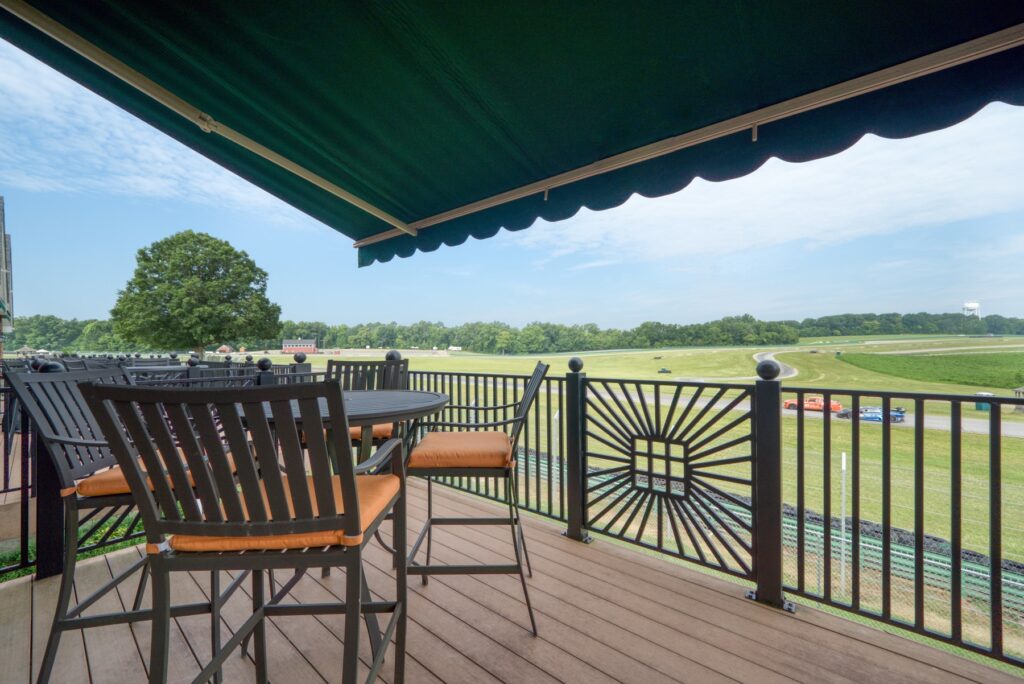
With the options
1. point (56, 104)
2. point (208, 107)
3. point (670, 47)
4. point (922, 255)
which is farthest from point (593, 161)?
point (56, 104)

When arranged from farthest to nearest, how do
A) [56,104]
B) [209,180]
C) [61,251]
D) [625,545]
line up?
[61,251], [209,180], [56,104], [625,545]

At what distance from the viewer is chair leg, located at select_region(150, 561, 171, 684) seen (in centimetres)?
110

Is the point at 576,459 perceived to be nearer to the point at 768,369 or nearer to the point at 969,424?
the point at 768,369

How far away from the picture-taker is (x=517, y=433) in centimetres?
218

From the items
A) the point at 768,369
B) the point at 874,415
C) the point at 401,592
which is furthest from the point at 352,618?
the point at 874,415

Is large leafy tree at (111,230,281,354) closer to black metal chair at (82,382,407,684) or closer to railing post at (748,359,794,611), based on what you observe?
black metal chair at (82,382,407,684)

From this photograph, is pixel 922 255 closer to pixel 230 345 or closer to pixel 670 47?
pixel 670 47

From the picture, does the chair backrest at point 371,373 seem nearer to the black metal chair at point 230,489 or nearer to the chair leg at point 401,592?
the chair leg at point 401,592

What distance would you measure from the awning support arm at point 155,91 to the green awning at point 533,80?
0.04 ft

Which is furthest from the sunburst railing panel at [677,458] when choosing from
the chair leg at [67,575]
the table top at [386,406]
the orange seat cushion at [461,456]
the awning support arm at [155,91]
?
the awning support arm at [155,91]

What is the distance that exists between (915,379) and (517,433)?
8970mm

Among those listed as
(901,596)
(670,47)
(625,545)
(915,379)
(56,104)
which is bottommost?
(901,596)

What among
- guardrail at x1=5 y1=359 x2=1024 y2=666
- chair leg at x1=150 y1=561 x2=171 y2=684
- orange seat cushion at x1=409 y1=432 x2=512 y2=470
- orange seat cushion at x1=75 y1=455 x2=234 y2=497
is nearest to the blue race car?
guardrail at x1=5 y1=359 x2=1024 y2=666

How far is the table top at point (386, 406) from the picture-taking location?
1824mm
